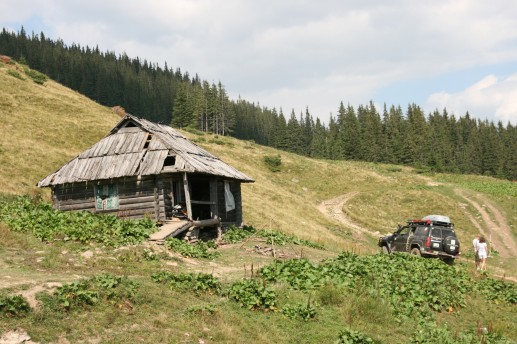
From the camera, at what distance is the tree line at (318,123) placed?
106 m

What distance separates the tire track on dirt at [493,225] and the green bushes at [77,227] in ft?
95.6

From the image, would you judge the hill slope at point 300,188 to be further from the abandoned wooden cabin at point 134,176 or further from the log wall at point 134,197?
the abandoned wooden cabin at point 134,176

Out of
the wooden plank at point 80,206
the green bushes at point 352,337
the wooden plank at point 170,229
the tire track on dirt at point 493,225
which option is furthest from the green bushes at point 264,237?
the tire track on dirt at point 493,225

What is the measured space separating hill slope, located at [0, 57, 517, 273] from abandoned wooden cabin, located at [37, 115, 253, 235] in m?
7.91

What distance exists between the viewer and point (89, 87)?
383 ft

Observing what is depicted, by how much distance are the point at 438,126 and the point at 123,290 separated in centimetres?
12751

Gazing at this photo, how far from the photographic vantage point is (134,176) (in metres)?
23.2

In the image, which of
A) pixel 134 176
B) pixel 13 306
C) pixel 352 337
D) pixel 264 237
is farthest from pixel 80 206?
pixel 352 337

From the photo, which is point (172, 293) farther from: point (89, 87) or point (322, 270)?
point (89, 87)

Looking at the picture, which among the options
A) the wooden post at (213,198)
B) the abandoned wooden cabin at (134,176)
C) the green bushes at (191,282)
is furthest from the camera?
the wooden post at (213,198)

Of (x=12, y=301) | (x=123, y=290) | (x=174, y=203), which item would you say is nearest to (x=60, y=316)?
(x=12, y=301)

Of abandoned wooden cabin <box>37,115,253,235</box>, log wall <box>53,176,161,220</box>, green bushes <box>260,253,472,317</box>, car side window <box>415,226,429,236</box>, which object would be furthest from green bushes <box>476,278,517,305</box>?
log wall <box>53,176,161,220</box>

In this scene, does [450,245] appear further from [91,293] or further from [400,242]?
[91,293]

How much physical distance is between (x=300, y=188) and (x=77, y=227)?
48.0m
